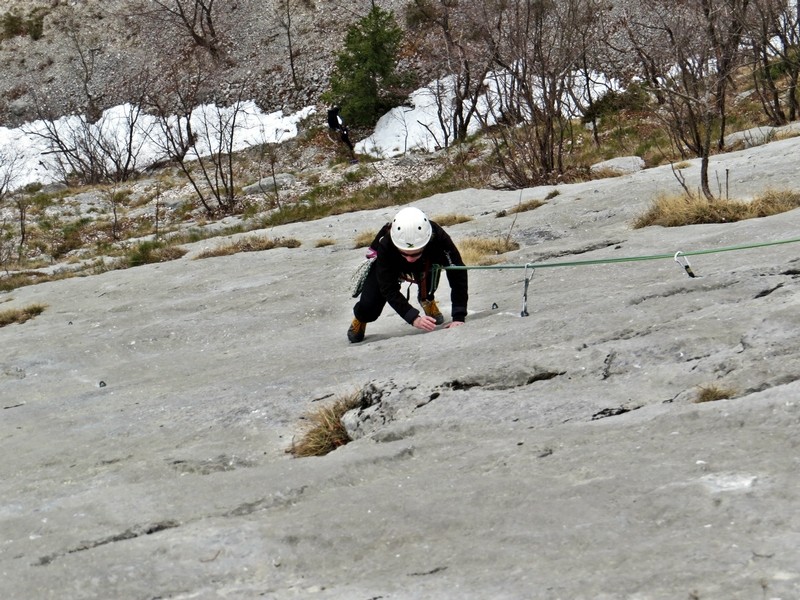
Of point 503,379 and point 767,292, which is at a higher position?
point 767,292

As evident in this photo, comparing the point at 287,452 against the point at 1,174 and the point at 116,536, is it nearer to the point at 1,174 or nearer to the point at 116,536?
the point at 116,536

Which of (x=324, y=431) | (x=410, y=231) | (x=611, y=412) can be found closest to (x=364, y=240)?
(x=410, y=231)

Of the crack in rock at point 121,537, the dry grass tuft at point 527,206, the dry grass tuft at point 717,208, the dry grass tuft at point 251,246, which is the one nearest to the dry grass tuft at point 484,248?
the dry grass tuft at point 717,208

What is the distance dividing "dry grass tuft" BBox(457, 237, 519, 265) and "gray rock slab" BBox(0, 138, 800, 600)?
141 centimetres

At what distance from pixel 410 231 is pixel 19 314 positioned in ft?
20.9

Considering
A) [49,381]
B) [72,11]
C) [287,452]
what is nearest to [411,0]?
[72,11]

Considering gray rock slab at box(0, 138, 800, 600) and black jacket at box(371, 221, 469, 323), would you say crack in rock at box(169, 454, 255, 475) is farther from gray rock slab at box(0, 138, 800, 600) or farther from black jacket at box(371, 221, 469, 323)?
black jacket at box(371, 221, 469, 323)

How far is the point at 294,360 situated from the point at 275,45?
3908 centimetres

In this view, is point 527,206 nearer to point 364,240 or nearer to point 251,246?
point 364,240

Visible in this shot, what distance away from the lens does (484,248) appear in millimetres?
9969

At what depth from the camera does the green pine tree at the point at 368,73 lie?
32.9 meters

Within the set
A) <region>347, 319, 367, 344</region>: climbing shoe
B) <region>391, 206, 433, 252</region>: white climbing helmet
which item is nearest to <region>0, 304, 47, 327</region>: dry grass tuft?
<region>347, 319, 367, 344</region>: climbing shoe

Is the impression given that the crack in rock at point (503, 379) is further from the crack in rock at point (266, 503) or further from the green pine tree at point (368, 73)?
the green pine tree at point (368, 73)

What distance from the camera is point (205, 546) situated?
3.04 m
